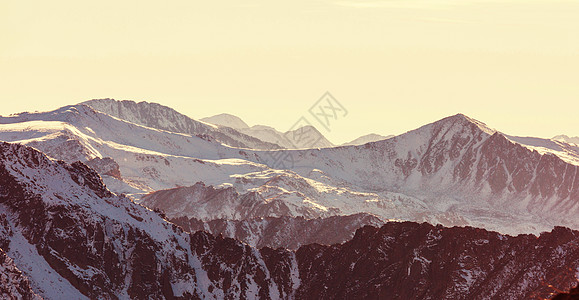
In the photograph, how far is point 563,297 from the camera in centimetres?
6712
